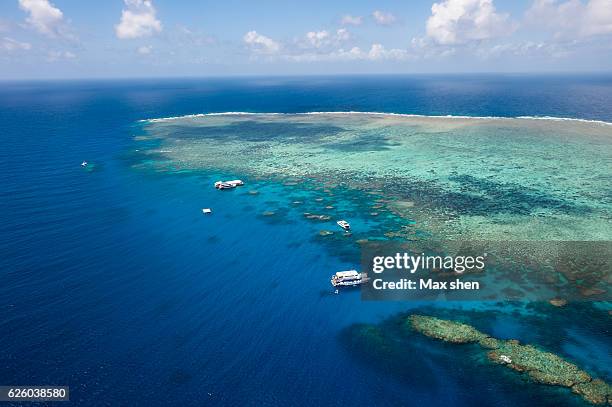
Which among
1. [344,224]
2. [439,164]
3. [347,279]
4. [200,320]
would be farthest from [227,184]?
[439,164]

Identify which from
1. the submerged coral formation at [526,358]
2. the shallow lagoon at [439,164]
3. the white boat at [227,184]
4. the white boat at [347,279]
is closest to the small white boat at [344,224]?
the shallow lagoon at [439,164]

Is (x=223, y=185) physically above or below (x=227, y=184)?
below

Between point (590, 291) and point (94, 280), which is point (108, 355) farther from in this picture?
point (590, 291)

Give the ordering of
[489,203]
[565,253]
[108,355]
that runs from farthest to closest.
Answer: [489,203] → [565,253] → [108,355]

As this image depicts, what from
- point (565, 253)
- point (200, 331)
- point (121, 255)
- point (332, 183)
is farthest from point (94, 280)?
point (565, 253)

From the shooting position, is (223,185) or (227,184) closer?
(223,185)

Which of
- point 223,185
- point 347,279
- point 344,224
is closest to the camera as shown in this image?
point 347,279

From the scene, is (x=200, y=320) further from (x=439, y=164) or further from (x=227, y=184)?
(x=439, y=164)
